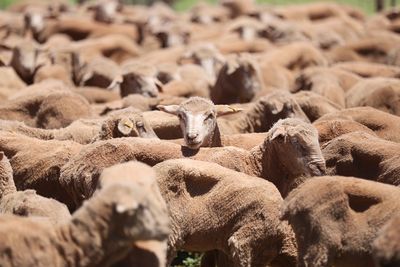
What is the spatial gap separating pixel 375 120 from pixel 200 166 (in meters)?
2.86

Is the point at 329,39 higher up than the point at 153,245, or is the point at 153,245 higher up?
the point at 153,245

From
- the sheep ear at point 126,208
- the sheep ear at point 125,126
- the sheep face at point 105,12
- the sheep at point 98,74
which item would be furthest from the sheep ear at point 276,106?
the sheep face at point 105,12

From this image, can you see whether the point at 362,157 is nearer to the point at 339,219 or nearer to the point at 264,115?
the point at 339,219

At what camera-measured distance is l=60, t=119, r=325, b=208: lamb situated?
7.99 metres

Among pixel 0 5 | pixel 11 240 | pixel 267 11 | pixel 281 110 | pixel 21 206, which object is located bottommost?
pixel 0 5

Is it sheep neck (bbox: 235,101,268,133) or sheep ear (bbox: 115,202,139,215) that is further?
sheep neck (bbox: 235,101,268,133)

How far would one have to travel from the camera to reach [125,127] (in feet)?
29.7

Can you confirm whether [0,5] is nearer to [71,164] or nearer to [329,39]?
[329,39]

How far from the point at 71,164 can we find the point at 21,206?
128cm

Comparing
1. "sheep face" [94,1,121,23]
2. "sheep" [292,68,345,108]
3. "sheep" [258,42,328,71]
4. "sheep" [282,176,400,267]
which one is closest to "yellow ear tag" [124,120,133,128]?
"sheep" [282,176,400,267]

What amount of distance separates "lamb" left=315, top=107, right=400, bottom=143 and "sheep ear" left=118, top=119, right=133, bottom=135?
1.98m

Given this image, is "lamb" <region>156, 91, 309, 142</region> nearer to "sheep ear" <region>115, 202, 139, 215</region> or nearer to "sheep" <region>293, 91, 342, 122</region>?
"sheep" <region>293, 91, 342, 122</region>

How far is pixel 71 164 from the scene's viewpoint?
8.32m

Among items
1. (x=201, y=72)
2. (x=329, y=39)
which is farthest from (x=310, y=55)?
(x=329, y=39)
